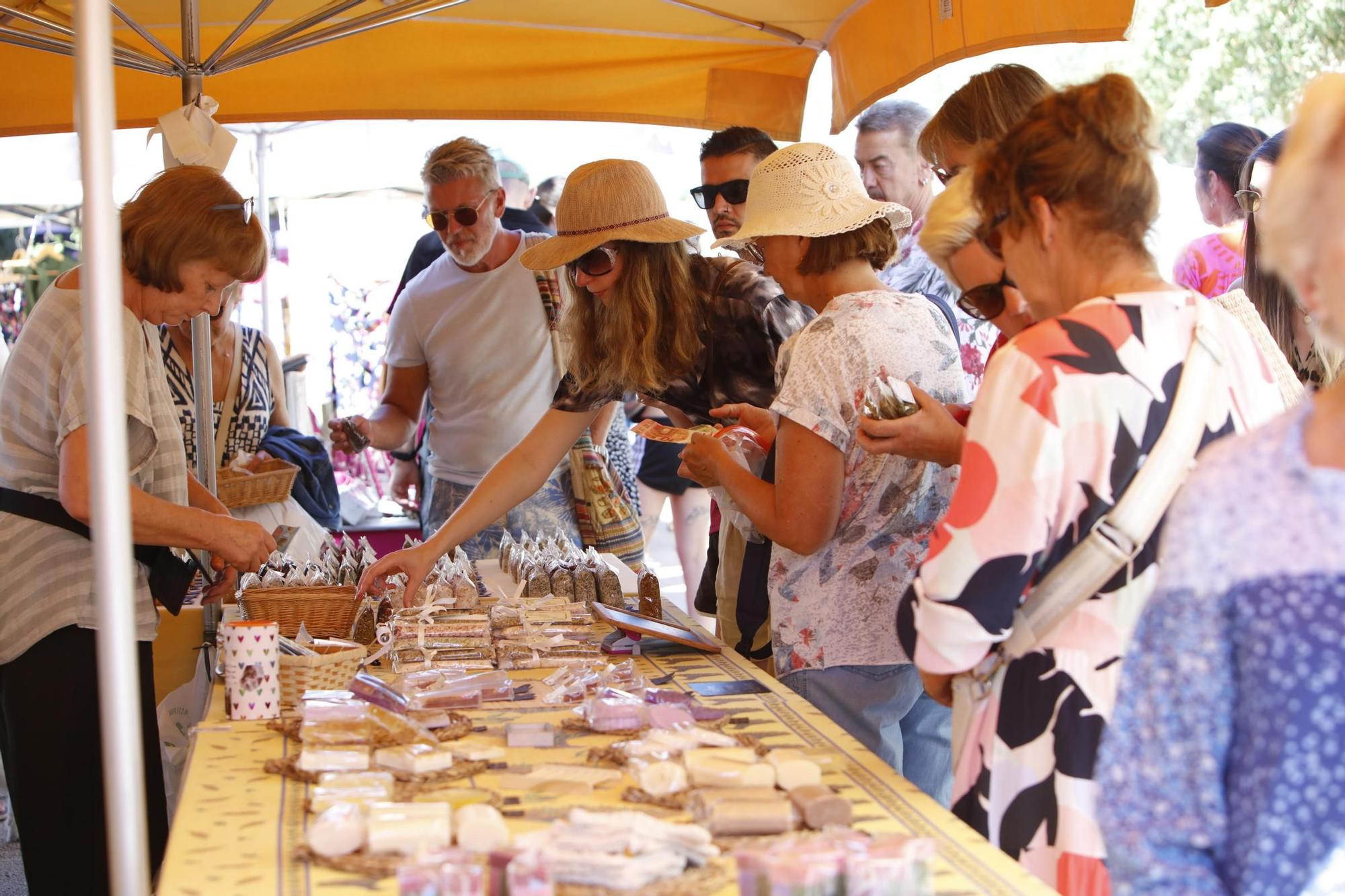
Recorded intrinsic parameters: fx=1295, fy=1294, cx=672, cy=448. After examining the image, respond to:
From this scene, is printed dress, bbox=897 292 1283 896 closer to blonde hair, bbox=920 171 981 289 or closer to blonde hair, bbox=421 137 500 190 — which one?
blonde hair, bbox=920 171 981 289

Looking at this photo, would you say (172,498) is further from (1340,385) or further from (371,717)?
(1340,385)

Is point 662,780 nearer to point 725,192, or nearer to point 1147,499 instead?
point 1147,499

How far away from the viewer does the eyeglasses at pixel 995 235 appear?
1.74 meters

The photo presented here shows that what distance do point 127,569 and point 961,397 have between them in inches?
62.1

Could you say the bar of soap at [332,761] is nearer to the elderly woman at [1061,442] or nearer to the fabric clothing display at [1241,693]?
the elderly woman at [1061,442]

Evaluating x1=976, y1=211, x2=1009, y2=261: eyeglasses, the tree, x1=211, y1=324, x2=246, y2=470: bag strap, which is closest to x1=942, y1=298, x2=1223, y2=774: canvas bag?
x1=976, y1=211, x2=1009, y2=261: eyeglasses

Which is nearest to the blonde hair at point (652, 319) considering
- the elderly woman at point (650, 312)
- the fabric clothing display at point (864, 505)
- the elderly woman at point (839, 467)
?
the elderly woman at point (650, 312)

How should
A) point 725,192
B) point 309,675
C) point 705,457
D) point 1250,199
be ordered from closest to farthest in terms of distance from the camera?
point 309,675 → point 705,457 → point 1250,199 → point 725,192

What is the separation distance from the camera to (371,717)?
2.03 metres

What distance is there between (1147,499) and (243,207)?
205 centimetres

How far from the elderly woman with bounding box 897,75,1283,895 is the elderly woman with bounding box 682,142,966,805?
2.08ft

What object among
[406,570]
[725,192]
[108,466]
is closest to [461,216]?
[725,192]

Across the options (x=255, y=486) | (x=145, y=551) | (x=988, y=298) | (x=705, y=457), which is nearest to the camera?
(x=988, y=298)

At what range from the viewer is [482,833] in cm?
152
